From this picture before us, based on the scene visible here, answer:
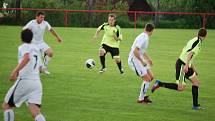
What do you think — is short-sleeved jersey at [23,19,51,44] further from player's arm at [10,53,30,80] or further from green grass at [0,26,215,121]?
player's arm at [10,53,30,80]

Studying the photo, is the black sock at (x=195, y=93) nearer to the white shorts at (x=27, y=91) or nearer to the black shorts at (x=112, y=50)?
the white shorts at (x=27, y=91)

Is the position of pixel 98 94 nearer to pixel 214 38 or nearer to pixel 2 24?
pixel 214 38

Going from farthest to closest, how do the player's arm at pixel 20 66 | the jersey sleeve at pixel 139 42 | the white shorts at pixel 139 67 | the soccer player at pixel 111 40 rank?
1. the soccer player at pixel 111 40
2. the white shorts at pixel 139 67
3. the jersey sleeve at pixel 139 42
4. the player's arm at pixel 20 66

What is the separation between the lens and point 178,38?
35.5 meters

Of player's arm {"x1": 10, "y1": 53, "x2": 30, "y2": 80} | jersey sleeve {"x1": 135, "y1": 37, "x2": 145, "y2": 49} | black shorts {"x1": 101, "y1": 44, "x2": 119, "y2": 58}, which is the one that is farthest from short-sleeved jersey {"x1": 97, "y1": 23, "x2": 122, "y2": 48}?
player's arm {"x1": 10, "y1": 53, "x2": 30, "y2": 80}

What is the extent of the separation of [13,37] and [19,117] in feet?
70.9

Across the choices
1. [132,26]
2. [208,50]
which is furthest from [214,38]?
[132,26]

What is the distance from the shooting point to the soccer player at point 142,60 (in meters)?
12.5

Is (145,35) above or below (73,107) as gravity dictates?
above

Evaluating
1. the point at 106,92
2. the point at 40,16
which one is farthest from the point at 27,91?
the point at 40,16

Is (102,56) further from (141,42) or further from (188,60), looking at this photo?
(188,60)

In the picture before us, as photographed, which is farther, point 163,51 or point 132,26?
point 132,26

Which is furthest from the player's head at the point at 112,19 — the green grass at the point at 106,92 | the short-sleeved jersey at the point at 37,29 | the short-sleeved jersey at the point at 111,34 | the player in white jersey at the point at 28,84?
the player in white jersey at the point at 28,84

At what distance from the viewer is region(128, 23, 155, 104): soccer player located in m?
12.5
